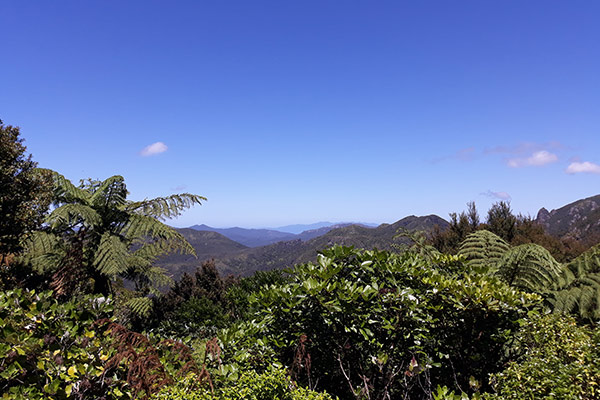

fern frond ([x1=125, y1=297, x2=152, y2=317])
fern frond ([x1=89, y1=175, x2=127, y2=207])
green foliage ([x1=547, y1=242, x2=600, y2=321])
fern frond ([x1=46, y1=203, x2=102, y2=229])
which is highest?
fern frond ([x1=89, y1=175, x2=127, y2=207])

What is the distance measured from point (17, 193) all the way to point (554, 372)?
916 centimetres

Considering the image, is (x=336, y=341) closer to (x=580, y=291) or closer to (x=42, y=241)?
(x=580, y=291)

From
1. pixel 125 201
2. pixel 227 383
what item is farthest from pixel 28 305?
pixel 125 201

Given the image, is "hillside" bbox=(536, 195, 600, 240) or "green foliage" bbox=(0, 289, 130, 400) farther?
"hillside" bbox=(536, 195, 600, 240)

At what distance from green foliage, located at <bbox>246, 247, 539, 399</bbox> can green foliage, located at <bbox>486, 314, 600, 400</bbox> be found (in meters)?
0.35

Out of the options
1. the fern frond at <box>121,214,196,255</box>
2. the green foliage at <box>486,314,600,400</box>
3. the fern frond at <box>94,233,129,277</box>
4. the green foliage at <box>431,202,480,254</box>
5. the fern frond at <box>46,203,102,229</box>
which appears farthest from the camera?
the green foliage at <box>431,202,480,254</box>

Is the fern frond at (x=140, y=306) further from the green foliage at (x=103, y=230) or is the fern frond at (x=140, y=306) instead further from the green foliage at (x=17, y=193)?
the green foliage at (x=17, y=193)

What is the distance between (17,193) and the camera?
22.0ft

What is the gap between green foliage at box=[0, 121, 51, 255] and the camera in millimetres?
6332

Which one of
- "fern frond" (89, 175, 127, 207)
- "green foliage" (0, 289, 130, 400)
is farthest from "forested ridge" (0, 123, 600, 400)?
"fern frond" (89, 175, 127, 207)

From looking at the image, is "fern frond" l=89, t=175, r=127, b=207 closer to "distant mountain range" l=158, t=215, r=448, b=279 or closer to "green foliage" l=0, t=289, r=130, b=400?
"green foliage" l=0, t=289, r=130, b=400

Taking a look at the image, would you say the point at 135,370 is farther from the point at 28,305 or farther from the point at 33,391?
the point at 28,305

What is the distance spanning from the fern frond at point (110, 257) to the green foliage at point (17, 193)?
1.88 metres

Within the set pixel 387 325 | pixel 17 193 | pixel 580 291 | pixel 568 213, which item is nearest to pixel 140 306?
pixel 17 193
